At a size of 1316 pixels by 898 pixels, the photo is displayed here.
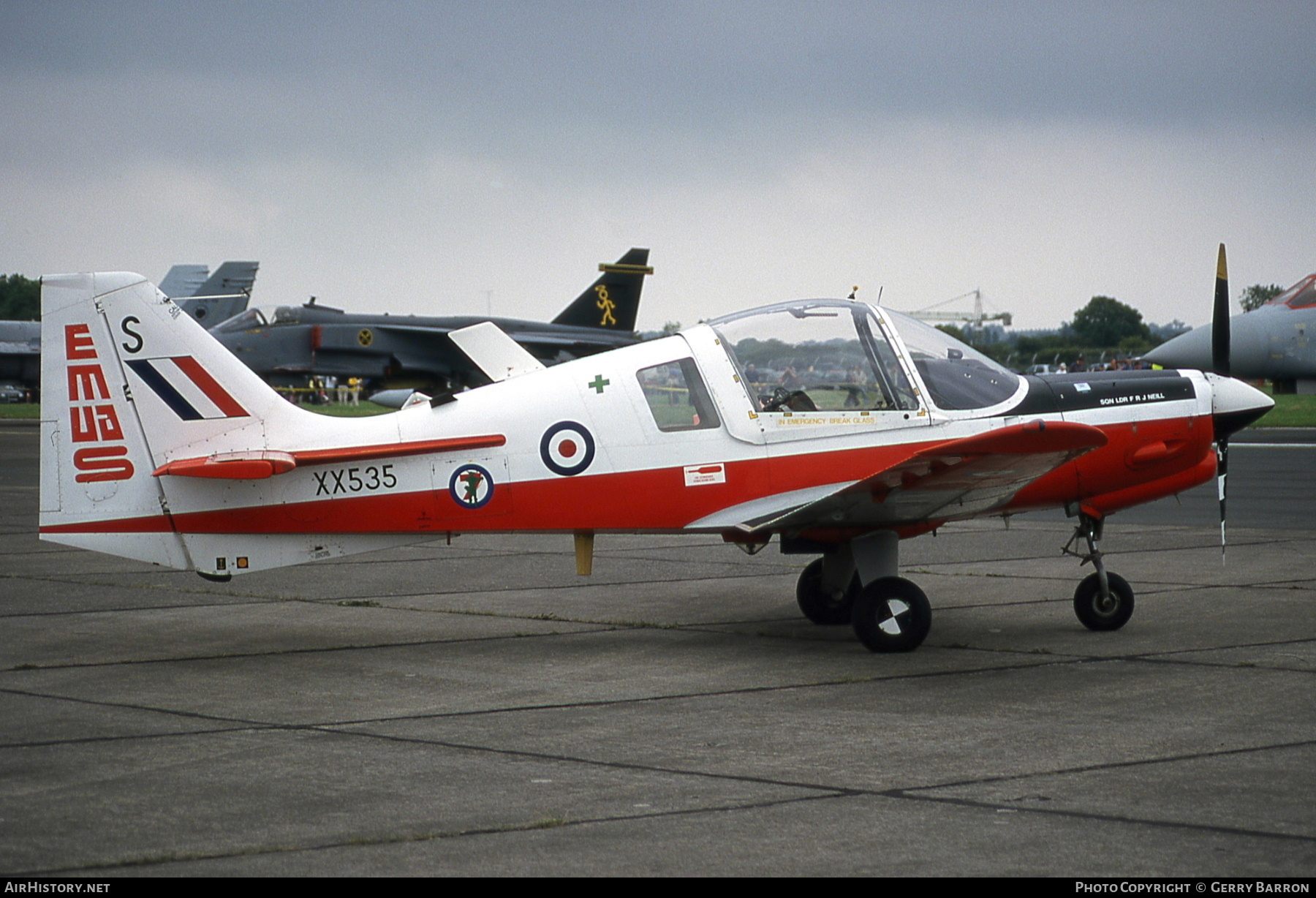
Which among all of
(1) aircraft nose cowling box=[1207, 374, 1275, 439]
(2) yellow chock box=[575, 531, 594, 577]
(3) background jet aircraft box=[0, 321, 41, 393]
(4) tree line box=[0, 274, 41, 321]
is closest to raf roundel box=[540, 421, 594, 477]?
(2) yellow chock box=[575, 531, 594, 577]

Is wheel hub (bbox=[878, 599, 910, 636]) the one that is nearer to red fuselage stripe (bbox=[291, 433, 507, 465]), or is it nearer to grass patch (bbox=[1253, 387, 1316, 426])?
red fuselage stripe (bbox=[291, 433, 507, 465])

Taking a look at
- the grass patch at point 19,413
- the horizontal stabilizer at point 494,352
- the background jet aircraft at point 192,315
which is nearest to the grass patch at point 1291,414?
the horizontal stabilizer at point 494,352

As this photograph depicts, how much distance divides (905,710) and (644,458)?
2610 mm

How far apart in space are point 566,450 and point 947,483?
7.94 ft

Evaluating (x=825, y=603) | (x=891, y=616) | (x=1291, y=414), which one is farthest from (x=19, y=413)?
(x=891, y=616)

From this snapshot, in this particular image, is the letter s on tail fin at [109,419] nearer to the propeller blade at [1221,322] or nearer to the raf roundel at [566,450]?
the raf roundel at [566,450]

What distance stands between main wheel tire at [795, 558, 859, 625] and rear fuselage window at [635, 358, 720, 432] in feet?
5.52

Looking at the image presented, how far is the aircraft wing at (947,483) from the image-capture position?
24.5ft

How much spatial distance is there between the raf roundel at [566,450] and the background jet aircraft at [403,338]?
2935 cm

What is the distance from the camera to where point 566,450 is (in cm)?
862

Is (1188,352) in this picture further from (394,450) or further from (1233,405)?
(394,450)

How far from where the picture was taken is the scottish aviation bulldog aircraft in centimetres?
842
